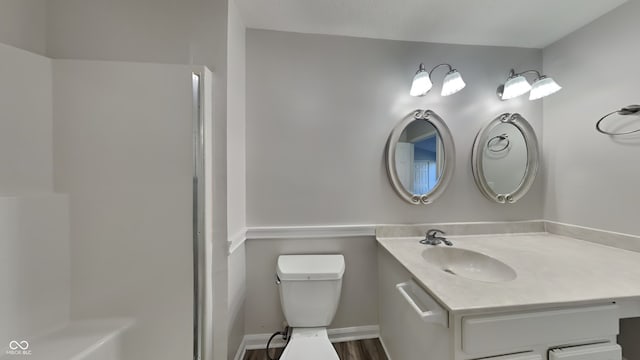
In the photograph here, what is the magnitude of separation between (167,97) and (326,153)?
97 cm

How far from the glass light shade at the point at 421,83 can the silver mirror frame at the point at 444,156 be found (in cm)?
15

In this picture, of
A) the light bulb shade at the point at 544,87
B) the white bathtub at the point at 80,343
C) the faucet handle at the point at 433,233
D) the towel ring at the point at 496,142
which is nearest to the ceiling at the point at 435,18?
the light bulb shade at the point at 544,87

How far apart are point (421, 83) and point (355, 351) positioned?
74.6 inches

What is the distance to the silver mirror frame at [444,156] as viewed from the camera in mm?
1563

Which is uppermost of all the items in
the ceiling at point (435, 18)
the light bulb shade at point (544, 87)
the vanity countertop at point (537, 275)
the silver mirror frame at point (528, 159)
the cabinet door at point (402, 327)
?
the ceiling at point (435, 18)

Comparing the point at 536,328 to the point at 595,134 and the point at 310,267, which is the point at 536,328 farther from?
the point at 595,134

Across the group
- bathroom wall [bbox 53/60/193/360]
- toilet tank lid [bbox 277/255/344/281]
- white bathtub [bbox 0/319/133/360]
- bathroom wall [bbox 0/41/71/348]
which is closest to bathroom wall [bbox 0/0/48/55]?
bathroom wall [bbox 0/41/71/348]

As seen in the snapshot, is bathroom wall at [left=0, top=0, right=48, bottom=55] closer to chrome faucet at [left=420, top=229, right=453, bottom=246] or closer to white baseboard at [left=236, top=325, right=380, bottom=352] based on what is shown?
white baseboard at [left=236, top=325, right=380, bottom=352]

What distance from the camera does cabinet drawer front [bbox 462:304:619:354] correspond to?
2.43 ft

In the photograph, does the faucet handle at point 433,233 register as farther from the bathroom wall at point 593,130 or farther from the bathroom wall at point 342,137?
the bathroom wall at point 593,130

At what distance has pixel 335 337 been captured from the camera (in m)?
1.52

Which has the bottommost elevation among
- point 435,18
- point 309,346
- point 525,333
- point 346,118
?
point 309,346

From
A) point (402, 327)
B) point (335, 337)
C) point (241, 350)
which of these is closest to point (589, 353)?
point (402, 327)

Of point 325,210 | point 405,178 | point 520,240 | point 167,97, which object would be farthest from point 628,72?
point 167,97
